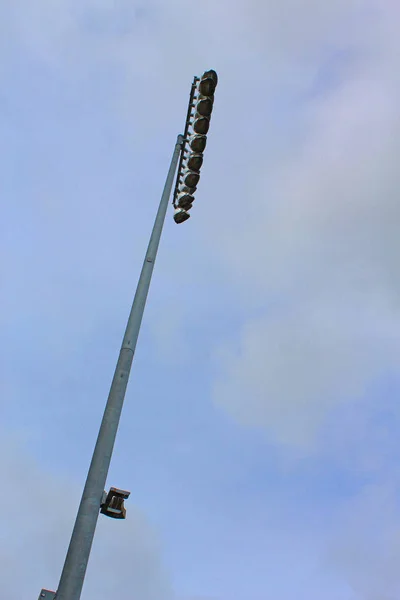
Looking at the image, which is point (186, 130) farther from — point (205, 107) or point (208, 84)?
→ point (208, 84)

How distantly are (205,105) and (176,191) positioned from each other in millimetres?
1775

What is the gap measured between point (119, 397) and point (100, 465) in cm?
101

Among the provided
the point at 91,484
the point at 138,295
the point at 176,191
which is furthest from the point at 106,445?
the point at 176,191

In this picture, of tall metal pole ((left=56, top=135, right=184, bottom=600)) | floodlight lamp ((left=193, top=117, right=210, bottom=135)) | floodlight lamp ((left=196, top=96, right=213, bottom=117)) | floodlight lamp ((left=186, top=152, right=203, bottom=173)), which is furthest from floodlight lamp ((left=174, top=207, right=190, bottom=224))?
floodlight lamp ((left=196, top=96, right=213, bottom=117))

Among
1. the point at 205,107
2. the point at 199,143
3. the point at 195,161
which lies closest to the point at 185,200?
the point at 195,161

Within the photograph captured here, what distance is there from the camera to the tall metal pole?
6.23 m

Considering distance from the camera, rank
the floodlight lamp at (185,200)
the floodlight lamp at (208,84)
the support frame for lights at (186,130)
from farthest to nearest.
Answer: the support frame for lights at (186,130) < the floodlight lamp at (185,200) < the floodlight lamp at (208,84)

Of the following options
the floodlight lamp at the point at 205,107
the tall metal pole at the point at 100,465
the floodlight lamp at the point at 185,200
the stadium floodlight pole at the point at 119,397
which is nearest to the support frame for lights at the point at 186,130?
the stadium floodlight pole at the point at 119,397

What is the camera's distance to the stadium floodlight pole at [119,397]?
20.8ft

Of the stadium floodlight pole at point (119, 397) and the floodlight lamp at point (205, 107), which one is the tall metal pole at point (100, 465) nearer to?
the stadium floodlight pole at point (119, 397)

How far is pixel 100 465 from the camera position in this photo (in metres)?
7.06

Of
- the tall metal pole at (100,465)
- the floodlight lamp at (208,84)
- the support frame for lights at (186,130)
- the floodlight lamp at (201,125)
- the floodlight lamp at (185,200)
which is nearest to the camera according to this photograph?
the tall metal pole at (100,465)

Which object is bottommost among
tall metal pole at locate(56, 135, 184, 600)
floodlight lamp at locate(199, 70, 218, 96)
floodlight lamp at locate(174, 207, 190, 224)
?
tall metal pole at locate(56, 135, 184, 600)

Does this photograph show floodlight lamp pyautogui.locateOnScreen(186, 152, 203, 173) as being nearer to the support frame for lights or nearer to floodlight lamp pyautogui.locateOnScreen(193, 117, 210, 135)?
floodlight lamp pyautogui.locateOnScreen(193, 117, 210, 135)
